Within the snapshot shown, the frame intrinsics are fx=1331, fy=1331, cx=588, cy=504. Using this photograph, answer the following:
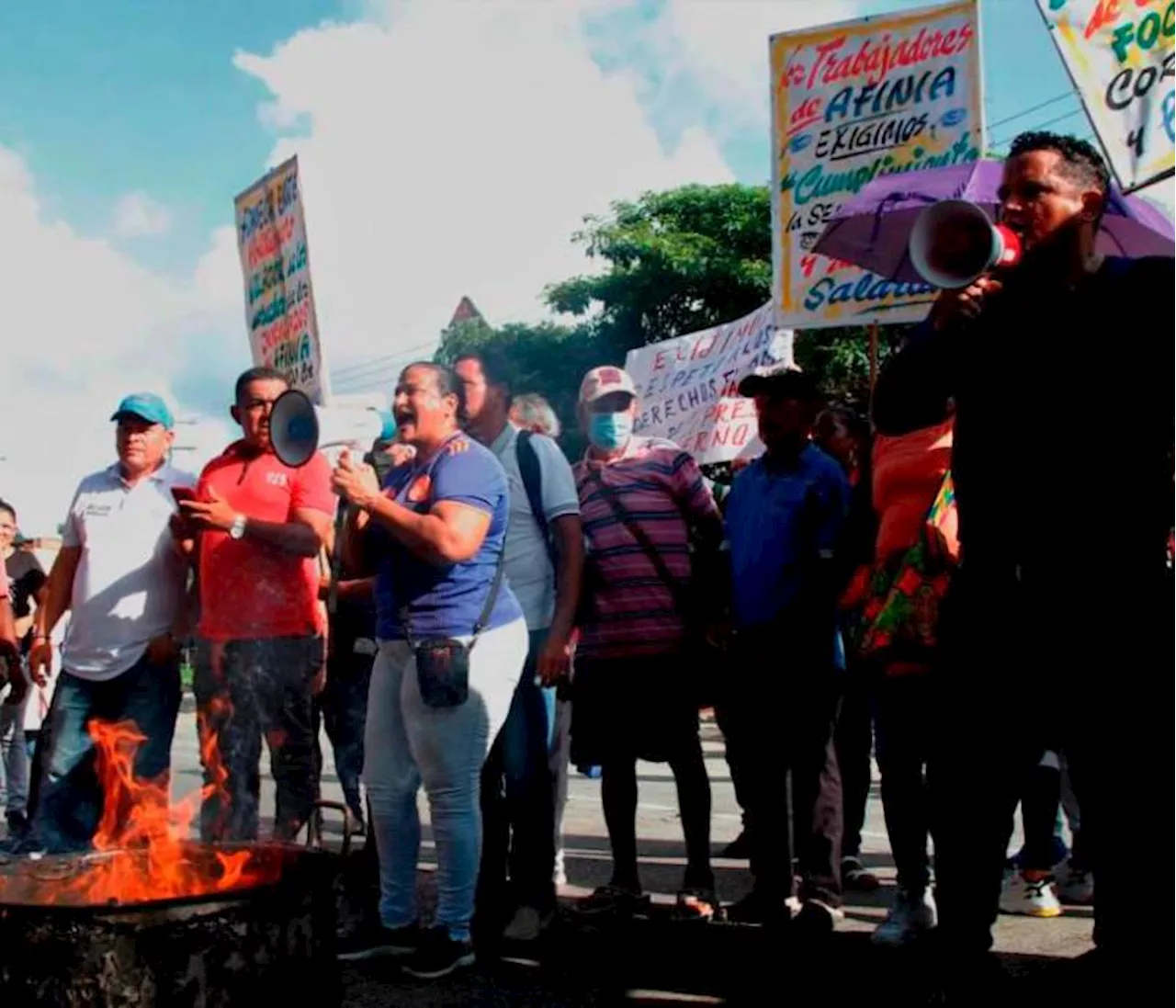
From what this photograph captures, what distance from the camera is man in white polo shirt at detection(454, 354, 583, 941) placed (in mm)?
4914

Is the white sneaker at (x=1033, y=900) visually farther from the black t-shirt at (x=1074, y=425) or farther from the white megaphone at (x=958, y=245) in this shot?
the white megaphone at (x=958, y=245)

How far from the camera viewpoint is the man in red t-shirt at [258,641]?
5.16 meters

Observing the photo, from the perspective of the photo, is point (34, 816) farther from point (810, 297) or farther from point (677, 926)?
point (810, 297)

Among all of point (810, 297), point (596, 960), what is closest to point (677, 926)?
point (596, 960)

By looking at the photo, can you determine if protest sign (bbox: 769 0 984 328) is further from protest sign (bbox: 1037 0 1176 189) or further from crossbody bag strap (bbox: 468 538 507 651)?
crossbody bag strap (bbox: 468 538 507 651)

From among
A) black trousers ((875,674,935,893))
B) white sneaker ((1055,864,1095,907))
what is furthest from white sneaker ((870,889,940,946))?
white sneaker ((1055,864,1095,907))

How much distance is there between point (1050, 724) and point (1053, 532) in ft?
1.40

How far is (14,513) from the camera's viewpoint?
29.5ft

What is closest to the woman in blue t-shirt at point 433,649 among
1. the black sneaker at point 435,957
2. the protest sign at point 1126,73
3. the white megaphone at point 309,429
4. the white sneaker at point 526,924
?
the black sneaker at point 435,957

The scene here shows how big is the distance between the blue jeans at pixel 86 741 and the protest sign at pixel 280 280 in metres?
2.40

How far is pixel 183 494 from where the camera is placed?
16.5 ft

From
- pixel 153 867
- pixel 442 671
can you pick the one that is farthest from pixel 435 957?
pixel 153 867

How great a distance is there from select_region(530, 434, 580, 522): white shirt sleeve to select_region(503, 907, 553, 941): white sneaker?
1453 mm

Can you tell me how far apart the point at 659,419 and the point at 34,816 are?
732cm
